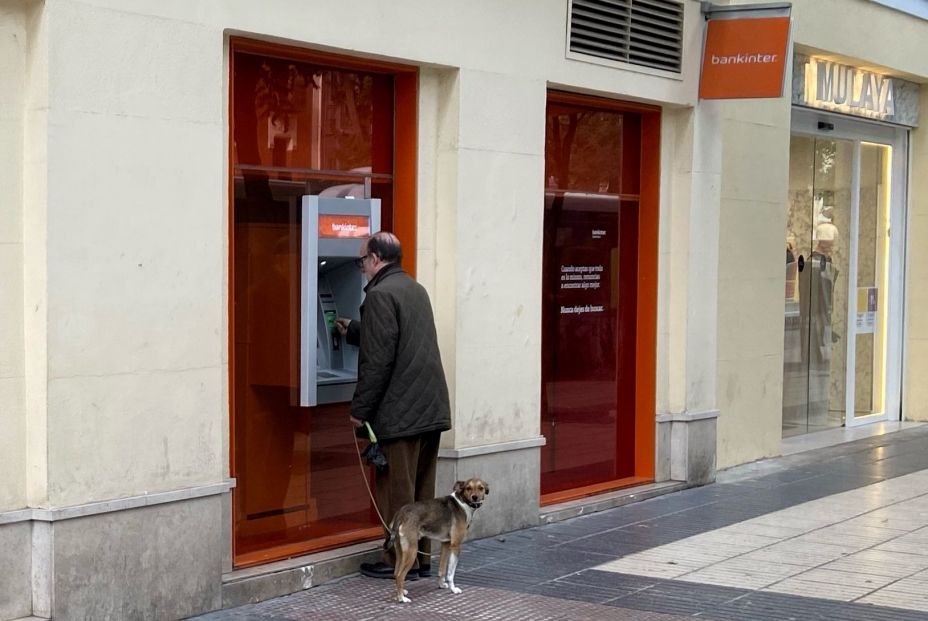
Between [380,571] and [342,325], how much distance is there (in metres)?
1.39

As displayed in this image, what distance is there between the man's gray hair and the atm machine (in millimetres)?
356

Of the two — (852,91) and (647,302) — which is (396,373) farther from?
(852,91)

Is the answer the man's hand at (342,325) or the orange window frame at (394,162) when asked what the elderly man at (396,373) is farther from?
the orange window frame at (394,162)

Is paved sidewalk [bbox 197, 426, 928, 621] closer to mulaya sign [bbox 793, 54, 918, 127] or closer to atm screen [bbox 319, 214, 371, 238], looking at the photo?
atm screen [bbox 319, 214, 371, 238]

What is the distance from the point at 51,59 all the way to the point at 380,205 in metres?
2.54

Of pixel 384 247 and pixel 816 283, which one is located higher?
pixel 384 247

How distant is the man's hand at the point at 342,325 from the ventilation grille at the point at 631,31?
280cm

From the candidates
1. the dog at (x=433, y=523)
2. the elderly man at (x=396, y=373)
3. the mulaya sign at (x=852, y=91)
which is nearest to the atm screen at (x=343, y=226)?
the elderly man at (x=396, y=373)

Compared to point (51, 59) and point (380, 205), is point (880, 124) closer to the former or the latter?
point (380, 205)

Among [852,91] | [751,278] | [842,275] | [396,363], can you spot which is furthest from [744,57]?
[842,275]

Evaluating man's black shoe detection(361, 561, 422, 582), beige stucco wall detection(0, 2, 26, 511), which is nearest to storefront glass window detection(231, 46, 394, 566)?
man's black shoe detection(361, 561, 422, 582)

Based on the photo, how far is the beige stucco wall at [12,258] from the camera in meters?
6.31

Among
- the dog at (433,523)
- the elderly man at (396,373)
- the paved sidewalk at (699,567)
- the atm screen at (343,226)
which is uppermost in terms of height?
the atm screen at (343,226)

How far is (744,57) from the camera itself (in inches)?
427
